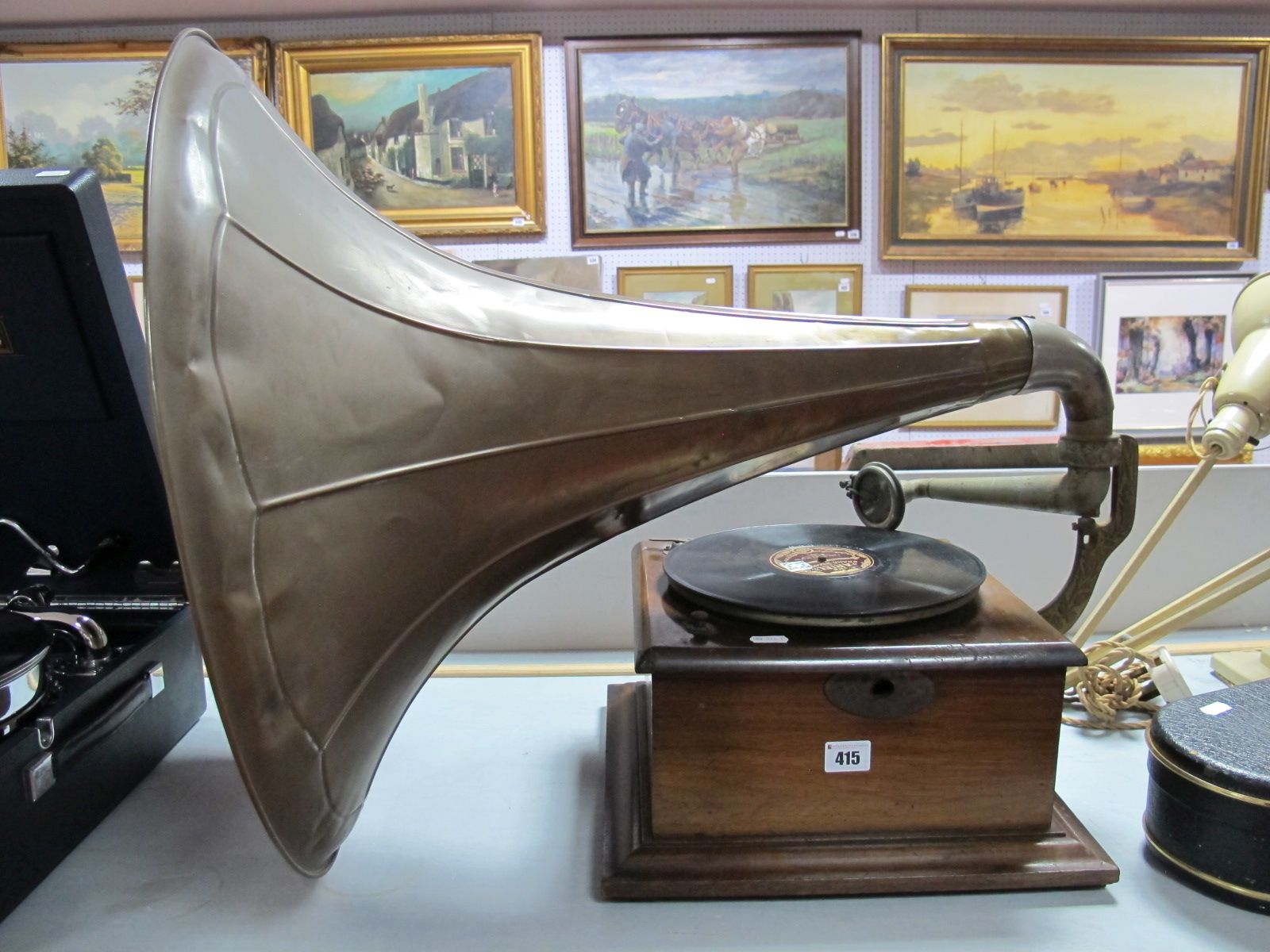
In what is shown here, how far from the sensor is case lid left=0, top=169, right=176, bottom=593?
88cm

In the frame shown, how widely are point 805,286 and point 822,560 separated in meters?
1.28

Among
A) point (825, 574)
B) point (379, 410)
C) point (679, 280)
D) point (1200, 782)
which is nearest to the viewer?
point (379, 410)

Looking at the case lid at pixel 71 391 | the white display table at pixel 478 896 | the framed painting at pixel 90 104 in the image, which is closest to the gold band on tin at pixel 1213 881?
the white display table at pixel 478 896

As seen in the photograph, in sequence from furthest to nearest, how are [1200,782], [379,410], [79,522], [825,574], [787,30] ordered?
1. [787,30]
2. [79,522]
3. [825,574]
4. [1200,782]
5. [379,410]

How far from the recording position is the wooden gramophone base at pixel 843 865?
0.77 meters

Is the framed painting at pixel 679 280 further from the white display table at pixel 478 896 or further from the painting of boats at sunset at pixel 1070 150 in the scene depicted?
the white display table at pixel 478 896

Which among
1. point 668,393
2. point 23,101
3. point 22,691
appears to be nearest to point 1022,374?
point 668,393

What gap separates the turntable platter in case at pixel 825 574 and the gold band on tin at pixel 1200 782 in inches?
8.7

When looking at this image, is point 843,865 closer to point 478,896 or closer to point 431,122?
point 478,896

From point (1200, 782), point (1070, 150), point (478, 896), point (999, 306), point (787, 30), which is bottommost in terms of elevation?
point (478, 896)

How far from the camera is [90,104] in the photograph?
6.64ft

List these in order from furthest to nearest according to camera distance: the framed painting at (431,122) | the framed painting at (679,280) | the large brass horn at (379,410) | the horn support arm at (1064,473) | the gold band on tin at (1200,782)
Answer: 1. the framed painting at (679,280)
2. the framed painting at (431,122)
3. the horn support arm at (1064,473)
4. the gold band on tin at (1200,782)
5. the large brass horn at (379,410)

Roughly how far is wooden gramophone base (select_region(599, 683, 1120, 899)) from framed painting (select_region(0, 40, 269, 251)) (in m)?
1.99

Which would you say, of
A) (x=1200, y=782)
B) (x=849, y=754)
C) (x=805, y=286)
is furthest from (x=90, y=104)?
(x=1200, y=782)
